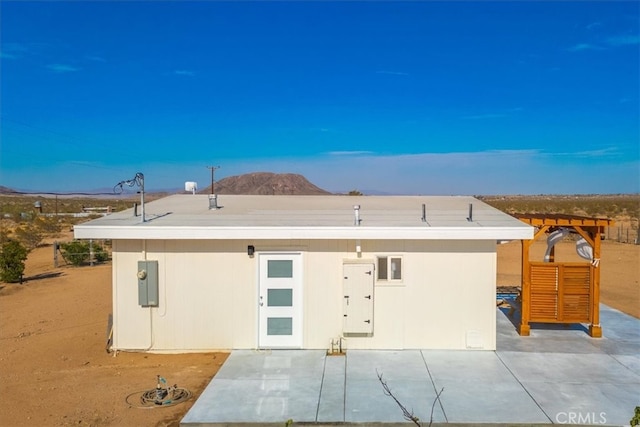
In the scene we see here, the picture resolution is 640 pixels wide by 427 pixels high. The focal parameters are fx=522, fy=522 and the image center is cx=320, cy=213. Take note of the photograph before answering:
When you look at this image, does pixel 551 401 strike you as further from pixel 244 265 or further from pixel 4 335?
pixel 4 335

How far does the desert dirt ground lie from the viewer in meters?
7.01

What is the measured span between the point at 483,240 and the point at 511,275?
428 inches

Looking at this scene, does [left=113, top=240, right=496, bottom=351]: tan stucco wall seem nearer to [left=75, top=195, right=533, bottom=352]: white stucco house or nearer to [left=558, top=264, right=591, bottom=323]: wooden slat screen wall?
[left=75, top=195, right=533, bottom=352]: white stucco house

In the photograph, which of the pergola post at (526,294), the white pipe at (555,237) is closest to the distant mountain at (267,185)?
the white pipe at (555,237)

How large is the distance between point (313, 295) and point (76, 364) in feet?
14.1

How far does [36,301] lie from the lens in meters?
14.3

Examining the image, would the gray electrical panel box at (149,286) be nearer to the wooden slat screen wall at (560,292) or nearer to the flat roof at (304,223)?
the flat roof at (304,223)

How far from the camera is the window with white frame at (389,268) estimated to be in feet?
31.0

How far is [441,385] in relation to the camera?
25.5ft

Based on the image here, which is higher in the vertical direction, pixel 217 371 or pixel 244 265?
pixel 244 265

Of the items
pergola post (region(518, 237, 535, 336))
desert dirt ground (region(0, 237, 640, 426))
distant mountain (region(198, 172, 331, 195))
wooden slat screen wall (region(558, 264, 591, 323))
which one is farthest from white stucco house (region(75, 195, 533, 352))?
distant mountain (region(198, 172, 331, 195))

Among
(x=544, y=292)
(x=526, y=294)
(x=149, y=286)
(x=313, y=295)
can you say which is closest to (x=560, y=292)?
(x=544, y=292)

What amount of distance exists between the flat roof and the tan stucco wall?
342mm

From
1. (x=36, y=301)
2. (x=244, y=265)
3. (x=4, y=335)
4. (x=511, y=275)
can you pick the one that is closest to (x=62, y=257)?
(x=36, y=301)
